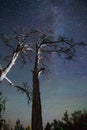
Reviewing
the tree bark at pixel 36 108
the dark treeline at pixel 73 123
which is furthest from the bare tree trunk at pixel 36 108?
the dark treeline at pixel 73 123

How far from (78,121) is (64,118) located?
308cm

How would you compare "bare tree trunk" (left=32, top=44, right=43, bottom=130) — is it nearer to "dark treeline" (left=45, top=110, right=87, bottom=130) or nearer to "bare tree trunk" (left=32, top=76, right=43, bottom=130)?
"bare tree trunk" (left=32, top=76, right=43, bottom=130)

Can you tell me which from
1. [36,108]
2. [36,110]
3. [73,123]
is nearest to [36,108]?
[36,108]

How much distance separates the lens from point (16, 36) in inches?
562

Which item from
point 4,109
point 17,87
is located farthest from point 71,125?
point 17,87

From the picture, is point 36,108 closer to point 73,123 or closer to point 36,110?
point 36,110

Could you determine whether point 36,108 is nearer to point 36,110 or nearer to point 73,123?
point 36,110

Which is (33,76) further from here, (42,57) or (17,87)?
(42,57)

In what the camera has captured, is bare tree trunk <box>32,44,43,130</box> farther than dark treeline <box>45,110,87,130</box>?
No

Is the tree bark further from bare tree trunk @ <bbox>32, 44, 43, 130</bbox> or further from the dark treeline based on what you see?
the dark treeline

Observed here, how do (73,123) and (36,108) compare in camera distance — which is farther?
(73,123)

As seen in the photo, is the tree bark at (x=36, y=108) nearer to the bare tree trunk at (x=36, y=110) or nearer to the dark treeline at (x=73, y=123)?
the bare tree trunk at (x=36, y=110)

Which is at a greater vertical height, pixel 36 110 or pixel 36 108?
pixel 36 108

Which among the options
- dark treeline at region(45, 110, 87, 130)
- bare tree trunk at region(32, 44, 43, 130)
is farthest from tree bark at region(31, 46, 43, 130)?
dark treeline at region(45, 110, 87, 130)
